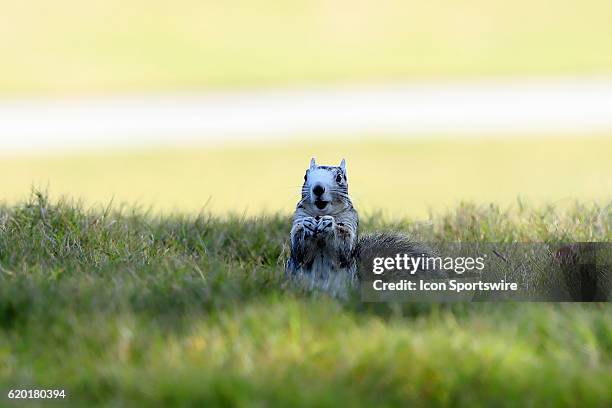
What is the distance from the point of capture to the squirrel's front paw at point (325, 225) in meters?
5.61

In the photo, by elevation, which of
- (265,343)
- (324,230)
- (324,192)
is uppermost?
(324,192)

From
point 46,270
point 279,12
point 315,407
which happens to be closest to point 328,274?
point 46,270

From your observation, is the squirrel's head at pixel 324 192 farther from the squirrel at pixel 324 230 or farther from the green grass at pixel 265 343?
the green grass at pixel 265 343

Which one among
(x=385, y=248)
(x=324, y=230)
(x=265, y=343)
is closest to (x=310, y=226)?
(x=324, y=230)

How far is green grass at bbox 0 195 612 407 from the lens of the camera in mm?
4121

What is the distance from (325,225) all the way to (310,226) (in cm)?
8

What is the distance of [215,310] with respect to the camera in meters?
4.78

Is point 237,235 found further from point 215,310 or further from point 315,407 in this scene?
point 315,407

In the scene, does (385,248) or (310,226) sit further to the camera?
(385,248)

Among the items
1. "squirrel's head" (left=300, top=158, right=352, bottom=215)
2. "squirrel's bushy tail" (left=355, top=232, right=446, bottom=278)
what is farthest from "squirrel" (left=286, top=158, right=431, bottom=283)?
"squirrel's bushy tail" (left=355, top=232, right=446, bottom=278)

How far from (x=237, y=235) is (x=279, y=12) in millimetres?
28361

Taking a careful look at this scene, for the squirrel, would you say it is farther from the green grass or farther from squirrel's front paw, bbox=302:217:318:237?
the green grass

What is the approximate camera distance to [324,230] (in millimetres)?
5609

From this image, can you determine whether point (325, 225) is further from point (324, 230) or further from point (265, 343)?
point (265, 343)
